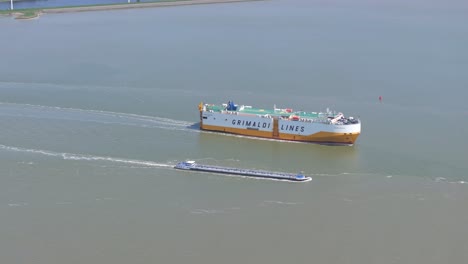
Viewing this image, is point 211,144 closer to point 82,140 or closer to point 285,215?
point 82,140

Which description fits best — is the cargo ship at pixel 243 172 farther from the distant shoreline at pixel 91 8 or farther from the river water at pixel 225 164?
the distant shoreline at pixel 91 8

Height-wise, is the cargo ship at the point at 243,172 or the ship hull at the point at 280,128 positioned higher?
the ship hull at the point at 280,128

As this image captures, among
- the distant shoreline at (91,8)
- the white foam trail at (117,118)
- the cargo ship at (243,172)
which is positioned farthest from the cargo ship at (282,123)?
the distant shoreline at (91,8)

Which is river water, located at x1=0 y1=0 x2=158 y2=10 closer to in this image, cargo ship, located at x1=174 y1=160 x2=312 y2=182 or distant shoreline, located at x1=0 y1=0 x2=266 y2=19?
distant shoreline, located at x1=0 y1=0 x2=266 y2=19

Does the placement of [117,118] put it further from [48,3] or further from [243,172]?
[48,3]

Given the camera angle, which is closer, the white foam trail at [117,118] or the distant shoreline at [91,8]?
the white foam trail at [117,118]

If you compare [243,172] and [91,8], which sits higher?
[91,8]

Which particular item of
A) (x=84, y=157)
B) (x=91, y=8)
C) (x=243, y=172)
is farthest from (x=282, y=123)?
(x=91, y=8)

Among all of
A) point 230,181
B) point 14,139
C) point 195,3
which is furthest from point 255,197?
point 195,3

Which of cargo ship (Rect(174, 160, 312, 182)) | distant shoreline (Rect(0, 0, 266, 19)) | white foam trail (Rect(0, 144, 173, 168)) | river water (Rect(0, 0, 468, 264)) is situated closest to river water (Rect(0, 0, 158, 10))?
distant shoreline (Rect(0, 0, 266, 19))
